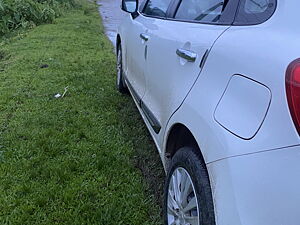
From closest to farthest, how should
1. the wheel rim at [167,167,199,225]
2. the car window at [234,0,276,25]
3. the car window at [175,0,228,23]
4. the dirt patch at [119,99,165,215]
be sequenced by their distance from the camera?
the car window at [234,0,276,25] → the wheel rim at [167,167,199,225] → the car window at [175,0,228,23] → the dirt patch at [119,99,165,215]

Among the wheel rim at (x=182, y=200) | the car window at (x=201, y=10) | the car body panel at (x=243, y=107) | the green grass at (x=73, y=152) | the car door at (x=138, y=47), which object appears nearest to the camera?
the car body panel at (x=243, y=107)

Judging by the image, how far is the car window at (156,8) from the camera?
125 inches

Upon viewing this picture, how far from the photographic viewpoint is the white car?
139 centimetres

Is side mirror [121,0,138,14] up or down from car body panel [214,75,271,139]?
down

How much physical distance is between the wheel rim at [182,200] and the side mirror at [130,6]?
2.36 m

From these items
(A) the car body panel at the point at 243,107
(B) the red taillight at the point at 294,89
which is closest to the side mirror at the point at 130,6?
(A) the car body panel at the point at 243,107

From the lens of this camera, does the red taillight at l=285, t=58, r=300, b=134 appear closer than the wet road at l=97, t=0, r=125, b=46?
Yes

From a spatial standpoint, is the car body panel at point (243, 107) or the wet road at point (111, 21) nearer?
the car body panel at point (243, 107)

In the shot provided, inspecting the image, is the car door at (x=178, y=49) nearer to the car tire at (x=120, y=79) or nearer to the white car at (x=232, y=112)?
the white car at (x=232, y=112)

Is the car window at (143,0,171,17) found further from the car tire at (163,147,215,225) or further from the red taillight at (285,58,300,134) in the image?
the red taillight at (285,58,300,134)

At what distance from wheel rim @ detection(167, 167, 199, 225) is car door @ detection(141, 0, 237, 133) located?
0.39m

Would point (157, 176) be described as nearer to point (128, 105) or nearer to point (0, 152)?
point (0, 152)

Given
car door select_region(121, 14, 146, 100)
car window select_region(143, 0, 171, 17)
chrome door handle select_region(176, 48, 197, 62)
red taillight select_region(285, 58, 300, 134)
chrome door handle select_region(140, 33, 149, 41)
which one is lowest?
car door select_region(121, 14, 146, 100)

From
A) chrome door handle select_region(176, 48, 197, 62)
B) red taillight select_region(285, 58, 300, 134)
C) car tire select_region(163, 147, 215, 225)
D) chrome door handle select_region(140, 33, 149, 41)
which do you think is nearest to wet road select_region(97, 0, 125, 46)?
chrome door handle select_region(140, 33, 149, 41)
